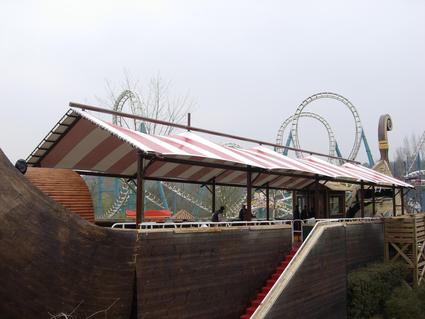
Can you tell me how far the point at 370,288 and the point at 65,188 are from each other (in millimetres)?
9760

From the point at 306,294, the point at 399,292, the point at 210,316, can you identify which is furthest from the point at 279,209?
the point at 210,316

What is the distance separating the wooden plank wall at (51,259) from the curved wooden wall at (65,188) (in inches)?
37.1

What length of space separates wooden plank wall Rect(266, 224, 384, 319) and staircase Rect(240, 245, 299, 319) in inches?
16.1

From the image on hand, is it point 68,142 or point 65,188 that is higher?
point 68,142

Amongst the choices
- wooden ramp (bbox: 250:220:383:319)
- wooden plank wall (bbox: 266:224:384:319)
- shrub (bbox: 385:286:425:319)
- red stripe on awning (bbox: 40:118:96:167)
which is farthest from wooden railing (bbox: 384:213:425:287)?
red stripe on awning (bbox: 40:118:96:167)

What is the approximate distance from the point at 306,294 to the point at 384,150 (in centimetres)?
1942

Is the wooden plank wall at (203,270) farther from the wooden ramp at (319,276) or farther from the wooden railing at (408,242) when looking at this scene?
the wooden railing at (408,242)

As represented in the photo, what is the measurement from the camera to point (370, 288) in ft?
45.4

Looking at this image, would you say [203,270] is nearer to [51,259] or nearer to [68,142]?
[51,259]

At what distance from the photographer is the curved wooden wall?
754 cm

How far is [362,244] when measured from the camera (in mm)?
15656

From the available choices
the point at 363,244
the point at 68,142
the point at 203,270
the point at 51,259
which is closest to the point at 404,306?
the point at 363,244

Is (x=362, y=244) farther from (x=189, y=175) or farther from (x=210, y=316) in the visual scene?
(x=210, y=316)

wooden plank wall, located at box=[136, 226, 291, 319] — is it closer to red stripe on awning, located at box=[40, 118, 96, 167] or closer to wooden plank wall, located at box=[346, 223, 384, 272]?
red stripe on awning, located at box=[40, 118, 96, 167]
